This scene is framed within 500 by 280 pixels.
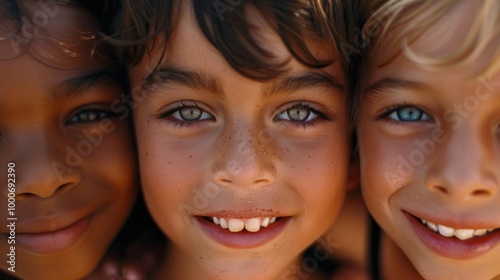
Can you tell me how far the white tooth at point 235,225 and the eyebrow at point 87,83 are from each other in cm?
46

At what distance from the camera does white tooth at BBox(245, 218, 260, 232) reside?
1.56 metres

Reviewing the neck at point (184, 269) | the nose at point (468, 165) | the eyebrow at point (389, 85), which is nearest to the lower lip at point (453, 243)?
the nose at point (468, 165)

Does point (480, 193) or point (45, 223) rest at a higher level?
point (480, 193)

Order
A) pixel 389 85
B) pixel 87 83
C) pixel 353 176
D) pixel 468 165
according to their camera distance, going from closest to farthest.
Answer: pixel 468 165 → pixel 389 85 → pixel 87 83 → pixel 353 176

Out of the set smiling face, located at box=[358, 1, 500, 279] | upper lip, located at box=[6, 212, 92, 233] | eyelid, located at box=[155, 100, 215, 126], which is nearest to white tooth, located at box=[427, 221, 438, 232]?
smiling face, located at box=[358, 1, 500, 279]

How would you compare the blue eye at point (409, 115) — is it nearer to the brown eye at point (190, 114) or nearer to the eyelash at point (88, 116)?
the brown eye at point (190, 114)

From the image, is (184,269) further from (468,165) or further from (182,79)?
(468,165)

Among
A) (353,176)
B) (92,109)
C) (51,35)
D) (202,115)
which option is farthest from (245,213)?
(51,35)

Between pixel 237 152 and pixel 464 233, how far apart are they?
551 millimetres

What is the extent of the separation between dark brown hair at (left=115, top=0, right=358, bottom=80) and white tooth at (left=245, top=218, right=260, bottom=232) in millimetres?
350

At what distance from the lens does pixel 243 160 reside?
1456 millimetres

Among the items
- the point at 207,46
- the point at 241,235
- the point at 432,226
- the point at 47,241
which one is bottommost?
the point at 47,241

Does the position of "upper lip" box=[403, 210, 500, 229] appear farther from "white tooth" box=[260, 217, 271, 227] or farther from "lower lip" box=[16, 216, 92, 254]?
"lower lip" box=[16, 216, 92, 254]

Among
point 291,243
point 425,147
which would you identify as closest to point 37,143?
point 291,243
